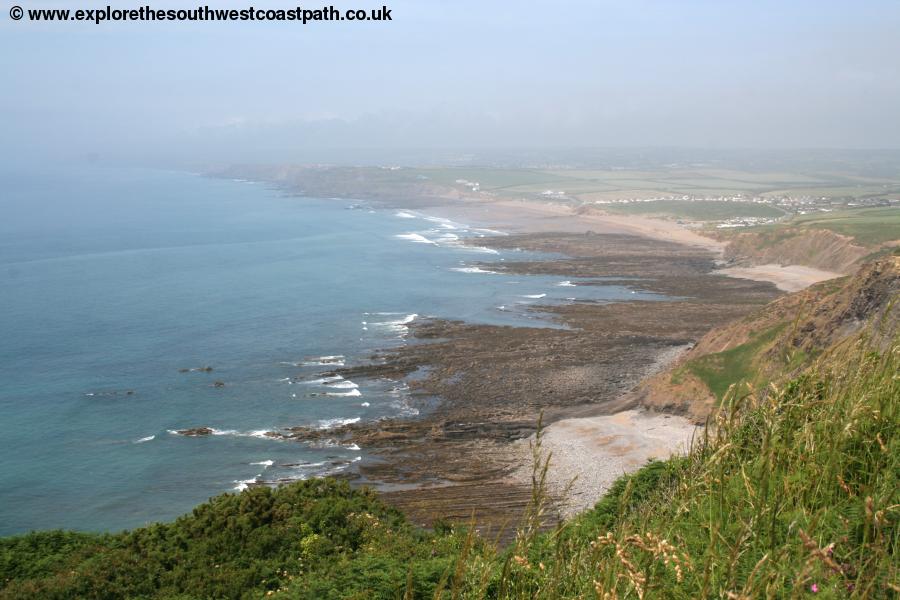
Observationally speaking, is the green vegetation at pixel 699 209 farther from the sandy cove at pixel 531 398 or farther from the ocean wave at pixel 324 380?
the ocean wave at pixel 324 380

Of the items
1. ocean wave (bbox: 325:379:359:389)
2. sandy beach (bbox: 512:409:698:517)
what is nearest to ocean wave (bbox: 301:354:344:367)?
ocean wave (bbox: 325:379:359:389)

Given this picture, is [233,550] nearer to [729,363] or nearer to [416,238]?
[729,363]

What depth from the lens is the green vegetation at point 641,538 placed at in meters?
3.33

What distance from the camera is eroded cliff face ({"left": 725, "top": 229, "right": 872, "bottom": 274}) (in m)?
68.8

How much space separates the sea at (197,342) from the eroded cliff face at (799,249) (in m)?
20.8

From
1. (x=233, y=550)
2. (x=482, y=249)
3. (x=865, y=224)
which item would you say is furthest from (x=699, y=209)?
(x=233, y=550)

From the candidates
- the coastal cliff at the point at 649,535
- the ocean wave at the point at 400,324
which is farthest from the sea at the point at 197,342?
the coastal cliff at the point at 649,535

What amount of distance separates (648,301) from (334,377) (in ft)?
90.1

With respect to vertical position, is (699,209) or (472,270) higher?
(699,209)

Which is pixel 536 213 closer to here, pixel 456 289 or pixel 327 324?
pixel 456 289

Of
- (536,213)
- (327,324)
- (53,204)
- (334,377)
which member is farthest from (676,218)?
(53,204)

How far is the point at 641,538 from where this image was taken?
317 cm

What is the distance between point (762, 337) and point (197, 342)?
32.4 metres

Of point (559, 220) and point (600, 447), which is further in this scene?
point (559, 220)
